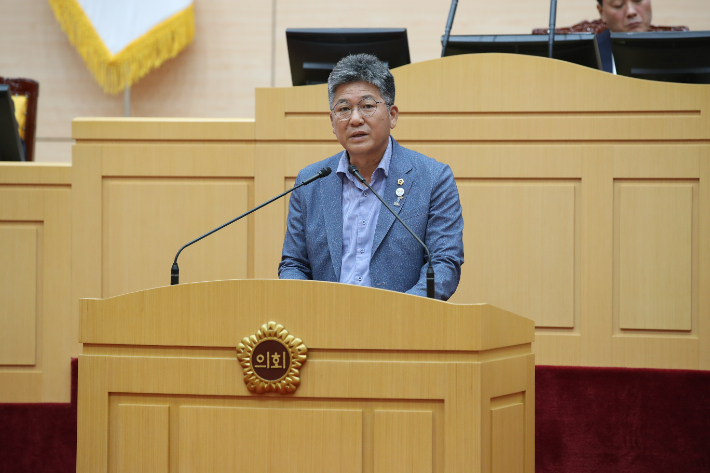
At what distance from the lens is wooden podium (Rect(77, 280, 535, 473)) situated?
1.21m

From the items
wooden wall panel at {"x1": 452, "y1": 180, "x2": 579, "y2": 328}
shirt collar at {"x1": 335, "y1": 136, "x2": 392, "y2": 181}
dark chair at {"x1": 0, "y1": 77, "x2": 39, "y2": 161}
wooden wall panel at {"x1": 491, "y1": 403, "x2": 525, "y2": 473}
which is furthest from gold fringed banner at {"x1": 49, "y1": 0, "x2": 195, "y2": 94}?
wooden wall panel at {"x1": 491, "y1": 403, "x2": 525, "y2": 473}

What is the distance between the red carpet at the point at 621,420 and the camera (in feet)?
6.55

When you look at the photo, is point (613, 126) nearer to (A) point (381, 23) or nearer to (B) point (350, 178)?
(B) point (350, 178)

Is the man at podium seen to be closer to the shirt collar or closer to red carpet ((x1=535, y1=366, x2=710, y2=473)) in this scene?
the shirt collar

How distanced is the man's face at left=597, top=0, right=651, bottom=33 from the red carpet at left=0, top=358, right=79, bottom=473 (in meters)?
2.43

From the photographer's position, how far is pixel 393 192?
1.83m

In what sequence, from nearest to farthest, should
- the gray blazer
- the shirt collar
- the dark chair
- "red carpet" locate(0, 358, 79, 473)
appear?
1. the gray blazer
2. the shirt collar
3. "red carpet" locate(0, 358, 79, 473)
4. the dark chair

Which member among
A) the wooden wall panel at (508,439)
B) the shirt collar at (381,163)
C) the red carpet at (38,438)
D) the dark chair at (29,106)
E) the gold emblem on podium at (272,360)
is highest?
the dark chair at (29,106)

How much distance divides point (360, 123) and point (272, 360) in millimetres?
753

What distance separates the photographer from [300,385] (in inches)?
48.7

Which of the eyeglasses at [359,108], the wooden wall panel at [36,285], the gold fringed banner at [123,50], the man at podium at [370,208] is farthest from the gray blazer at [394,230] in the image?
the gold fringed banner at [123,50]

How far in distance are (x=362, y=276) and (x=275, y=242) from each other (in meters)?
0.64

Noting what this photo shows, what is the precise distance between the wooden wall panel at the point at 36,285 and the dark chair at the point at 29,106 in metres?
0.63

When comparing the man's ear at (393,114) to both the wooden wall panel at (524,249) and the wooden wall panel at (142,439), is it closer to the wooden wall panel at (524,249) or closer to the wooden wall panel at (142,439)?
the wooden wall panel at (524,249)
